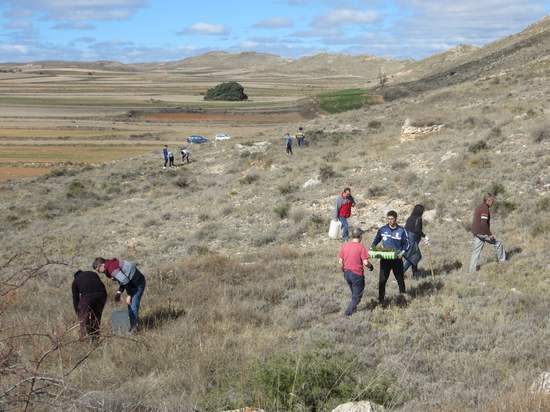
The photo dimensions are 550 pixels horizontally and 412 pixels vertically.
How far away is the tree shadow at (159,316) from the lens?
370 inches

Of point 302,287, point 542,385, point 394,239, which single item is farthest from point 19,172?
point 542,385

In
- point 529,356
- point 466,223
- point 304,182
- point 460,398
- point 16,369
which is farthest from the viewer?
point 304,182

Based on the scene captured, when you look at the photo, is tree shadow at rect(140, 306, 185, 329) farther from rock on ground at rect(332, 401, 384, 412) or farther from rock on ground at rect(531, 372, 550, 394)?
rock on ground at rect(531, 372, 550, 394)

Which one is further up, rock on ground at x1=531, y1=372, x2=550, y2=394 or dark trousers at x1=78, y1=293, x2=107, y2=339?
rock on ground at x1=531, y1=372, x2=550, y2=394

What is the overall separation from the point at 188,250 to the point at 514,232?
943 cm

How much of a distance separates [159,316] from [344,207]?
7.42 metres

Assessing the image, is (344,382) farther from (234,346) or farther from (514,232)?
(514,232)

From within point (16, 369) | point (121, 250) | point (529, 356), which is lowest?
point (121, 250)

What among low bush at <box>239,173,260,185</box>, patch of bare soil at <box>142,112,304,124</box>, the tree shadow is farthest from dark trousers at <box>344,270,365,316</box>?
patch of bare soil at <box>142,112,304,124</box>

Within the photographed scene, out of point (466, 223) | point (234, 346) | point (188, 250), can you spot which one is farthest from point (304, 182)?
point (234, 346)

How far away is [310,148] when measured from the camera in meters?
36.0

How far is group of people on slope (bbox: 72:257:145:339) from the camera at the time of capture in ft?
27.9

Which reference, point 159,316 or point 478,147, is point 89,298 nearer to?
point 159,316

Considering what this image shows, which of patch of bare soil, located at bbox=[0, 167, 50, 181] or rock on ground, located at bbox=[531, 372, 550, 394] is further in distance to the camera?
patch of bare soil, located at bbox=[0, 167, 50, 181]
